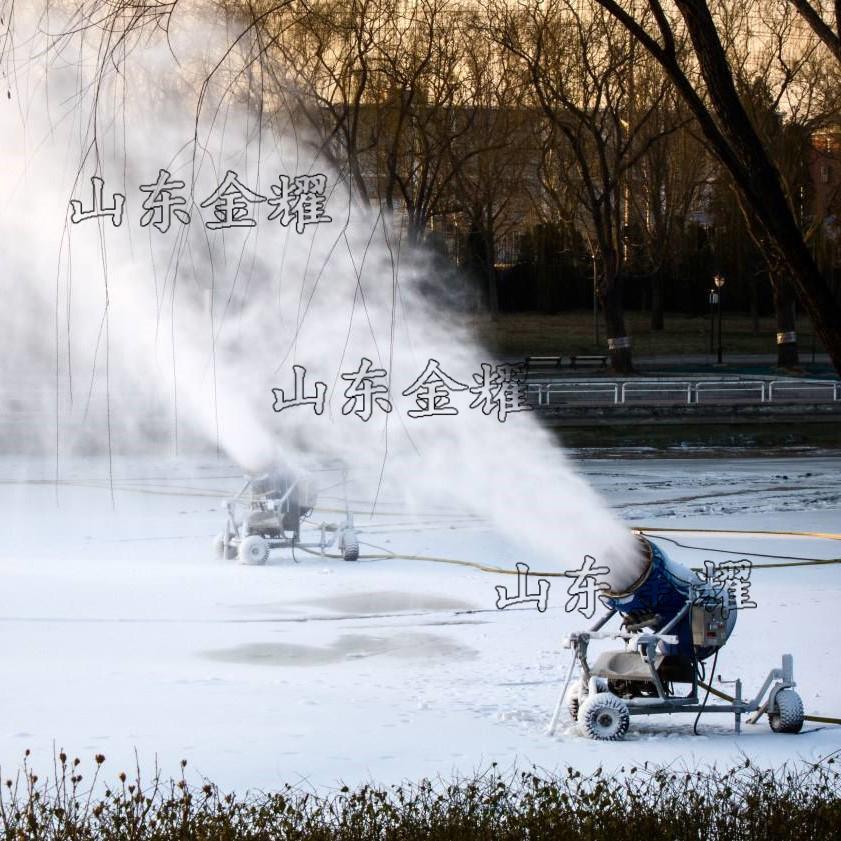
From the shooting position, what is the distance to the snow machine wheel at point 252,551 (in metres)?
13.0

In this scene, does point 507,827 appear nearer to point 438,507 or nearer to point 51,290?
point 438,507

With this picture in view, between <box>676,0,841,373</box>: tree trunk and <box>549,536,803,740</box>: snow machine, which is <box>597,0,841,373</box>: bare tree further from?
<box>549,536,803,740</box>: snow machine

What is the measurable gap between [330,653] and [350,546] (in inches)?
164

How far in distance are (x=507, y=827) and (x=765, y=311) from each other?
58.9 metres

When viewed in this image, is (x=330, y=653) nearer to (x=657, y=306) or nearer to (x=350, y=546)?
(x=350, y=546)

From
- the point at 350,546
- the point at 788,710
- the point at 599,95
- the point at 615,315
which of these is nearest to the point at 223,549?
the point at 350,546

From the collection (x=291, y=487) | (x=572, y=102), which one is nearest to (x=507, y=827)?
(x=291, y=487)

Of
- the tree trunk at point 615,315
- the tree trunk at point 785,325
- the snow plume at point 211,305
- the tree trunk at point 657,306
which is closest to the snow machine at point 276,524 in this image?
the snow plume at point 211,305

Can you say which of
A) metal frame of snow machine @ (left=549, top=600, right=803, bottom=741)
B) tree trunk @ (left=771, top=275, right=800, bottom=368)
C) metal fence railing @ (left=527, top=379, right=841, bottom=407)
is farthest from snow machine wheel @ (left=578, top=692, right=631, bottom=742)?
tree trunk @ (left=771, top=275, right=800, bottom=368)

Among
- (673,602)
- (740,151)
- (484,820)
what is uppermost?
(740,151)

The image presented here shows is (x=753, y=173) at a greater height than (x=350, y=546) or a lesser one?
greater

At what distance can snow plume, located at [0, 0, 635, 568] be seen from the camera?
642 cm

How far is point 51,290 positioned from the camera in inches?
784

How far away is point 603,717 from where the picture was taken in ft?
23.5
